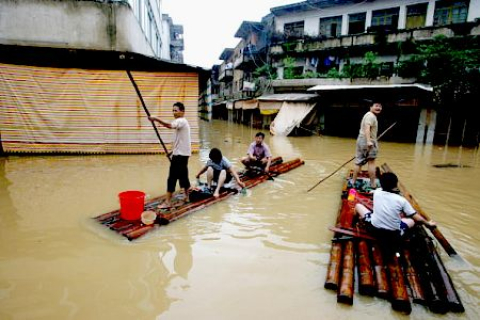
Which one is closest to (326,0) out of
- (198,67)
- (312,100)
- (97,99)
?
(312,100)

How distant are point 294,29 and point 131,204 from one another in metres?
23.1

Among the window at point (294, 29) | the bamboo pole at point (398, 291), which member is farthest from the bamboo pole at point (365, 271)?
the window at point (294, 29)

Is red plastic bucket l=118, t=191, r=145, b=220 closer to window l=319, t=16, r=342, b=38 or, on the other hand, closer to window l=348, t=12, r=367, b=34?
window l=319, t=16, r=342, b=38

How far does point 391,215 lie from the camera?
351cm

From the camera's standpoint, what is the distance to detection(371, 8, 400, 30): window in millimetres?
20016

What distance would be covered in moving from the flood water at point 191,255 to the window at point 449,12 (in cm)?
1618

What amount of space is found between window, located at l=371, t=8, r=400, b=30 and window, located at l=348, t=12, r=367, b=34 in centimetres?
67

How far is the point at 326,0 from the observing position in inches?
838

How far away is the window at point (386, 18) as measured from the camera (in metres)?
20.0

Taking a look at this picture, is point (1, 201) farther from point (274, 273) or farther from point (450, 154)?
point (450, 154)

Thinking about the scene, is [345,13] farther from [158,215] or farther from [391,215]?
[158,215]

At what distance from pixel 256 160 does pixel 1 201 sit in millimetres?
5313

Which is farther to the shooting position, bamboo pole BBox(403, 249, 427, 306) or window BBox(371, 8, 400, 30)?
window BBox(371, 8, 400, 30)

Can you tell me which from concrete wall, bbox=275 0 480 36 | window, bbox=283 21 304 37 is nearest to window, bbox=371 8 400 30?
concrete wall, bbox=275 0 480 36
